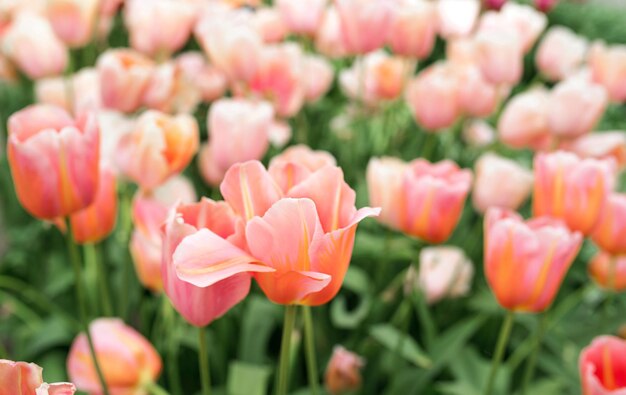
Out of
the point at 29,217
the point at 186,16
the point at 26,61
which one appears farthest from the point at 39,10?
the point at 29,217

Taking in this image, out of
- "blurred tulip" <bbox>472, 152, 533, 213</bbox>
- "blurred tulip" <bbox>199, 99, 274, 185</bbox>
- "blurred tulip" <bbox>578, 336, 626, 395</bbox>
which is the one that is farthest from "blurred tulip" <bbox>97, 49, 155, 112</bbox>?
"blurred tulip" <bbox>578, 336, 626, 395</bbox>

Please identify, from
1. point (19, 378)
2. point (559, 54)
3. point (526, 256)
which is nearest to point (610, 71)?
point (559, 54)

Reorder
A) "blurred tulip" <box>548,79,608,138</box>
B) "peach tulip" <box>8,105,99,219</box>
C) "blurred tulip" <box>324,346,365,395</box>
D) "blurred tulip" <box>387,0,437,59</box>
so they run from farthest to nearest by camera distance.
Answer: "blurred tulip" <box>387,0,437,59</box> → "blurred tulip" <box>548,79,608,138</box> → "blurred tulip" <box>324,346,365,395</box> → "peach tulip" <box>8,105,99,219</box>

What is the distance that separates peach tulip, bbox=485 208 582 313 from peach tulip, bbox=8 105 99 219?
32 cm

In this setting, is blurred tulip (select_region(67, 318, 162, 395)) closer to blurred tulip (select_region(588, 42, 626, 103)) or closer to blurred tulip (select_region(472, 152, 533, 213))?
blurred tulip (select_region(472, 152, 533, 213))

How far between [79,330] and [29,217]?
0.56 meters

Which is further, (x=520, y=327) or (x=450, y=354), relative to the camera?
(x=520, y=327)

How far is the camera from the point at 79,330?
3.11 ft

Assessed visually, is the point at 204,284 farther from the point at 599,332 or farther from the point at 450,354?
the point at 599,332

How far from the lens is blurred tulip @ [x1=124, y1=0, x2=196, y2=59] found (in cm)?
108

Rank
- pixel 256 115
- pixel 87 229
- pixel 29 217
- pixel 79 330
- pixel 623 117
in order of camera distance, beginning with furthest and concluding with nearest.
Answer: pixel 623 117, pixel 29 217, pixel 79 330, pixel 256 115, pixel 87 229

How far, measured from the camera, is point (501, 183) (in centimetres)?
93

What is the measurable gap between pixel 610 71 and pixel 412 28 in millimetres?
346

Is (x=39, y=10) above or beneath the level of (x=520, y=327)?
above
